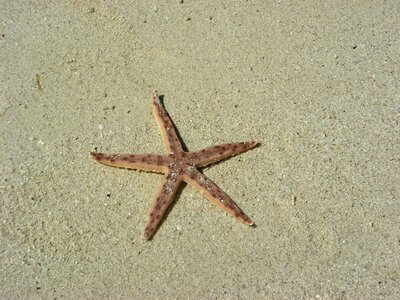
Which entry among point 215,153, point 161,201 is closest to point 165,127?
point 215,153

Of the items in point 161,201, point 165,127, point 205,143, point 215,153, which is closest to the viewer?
point 161,201

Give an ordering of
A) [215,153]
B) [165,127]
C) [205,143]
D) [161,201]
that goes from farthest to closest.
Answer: [205,143] < [165,127] < [215,153] < [161,201]

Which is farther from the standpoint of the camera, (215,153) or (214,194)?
(215,153)

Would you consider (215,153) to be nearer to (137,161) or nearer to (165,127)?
(165,127)

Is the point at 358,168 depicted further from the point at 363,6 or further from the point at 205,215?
the point at 363,6

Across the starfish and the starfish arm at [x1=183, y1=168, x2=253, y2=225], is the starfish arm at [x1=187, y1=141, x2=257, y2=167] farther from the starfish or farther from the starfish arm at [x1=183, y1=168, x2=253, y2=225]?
the starfish arm at [x1=183, y1=168, x2=253, y2=225]

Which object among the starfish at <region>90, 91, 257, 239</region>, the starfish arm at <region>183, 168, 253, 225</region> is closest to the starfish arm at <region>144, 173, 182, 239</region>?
the starfish at <region>90, 91, 257, 239</region>
